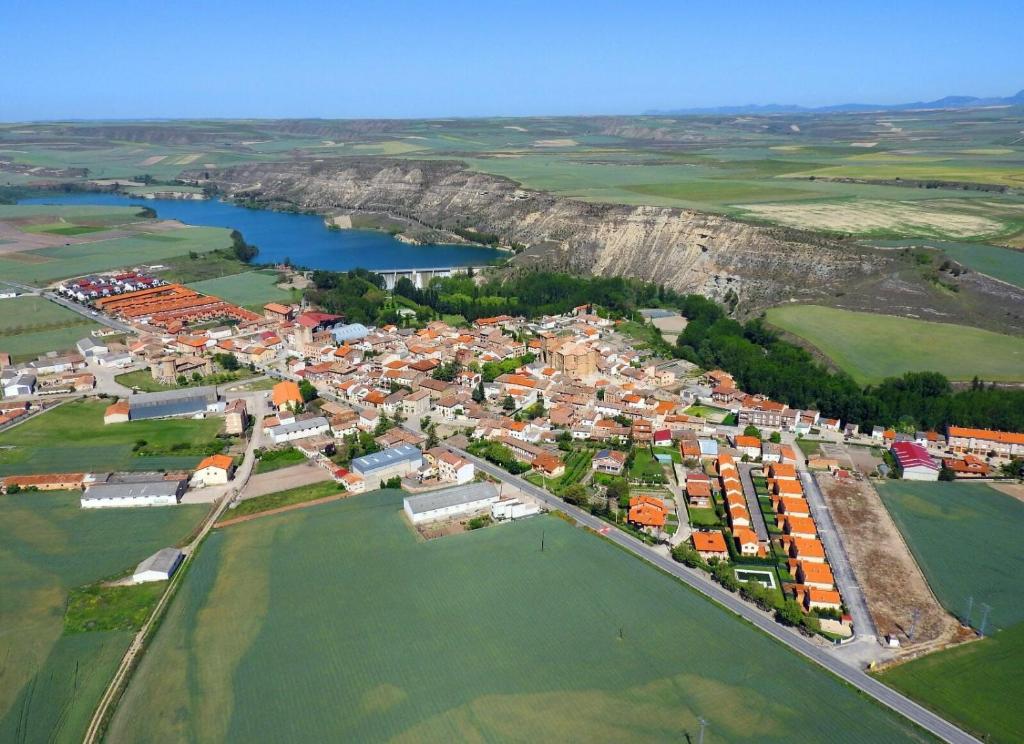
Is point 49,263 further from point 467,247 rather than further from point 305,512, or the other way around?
point 305,512

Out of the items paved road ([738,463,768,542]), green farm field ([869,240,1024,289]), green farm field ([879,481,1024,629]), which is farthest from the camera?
green farm field ([869,240,1024,289])

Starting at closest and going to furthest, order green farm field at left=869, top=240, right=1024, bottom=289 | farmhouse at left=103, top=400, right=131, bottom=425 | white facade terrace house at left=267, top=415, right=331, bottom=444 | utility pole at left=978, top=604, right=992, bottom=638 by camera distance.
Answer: utility pole at left=978, top=604, right=992, bottom=638, white facade terrace house at left=267, top=415, right=331, bottom=444, farmhouse at left=103, top=400, right=131, bottom=425, green farm field at left=869, top=240, right=1024, bottom=289

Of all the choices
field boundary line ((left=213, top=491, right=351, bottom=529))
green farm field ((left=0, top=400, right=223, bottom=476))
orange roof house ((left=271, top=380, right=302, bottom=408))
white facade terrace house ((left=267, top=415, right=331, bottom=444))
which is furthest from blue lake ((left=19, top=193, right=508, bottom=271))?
field boundary line ((left=213, top=491, right=351, bottom=529))

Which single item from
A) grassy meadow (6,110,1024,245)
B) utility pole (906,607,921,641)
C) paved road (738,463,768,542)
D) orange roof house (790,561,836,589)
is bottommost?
paved road (738,463,768,542)

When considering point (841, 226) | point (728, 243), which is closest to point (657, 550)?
point (728, 243)

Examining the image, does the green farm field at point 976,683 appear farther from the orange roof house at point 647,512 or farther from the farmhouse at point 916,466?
the farmhouse at point 916,466

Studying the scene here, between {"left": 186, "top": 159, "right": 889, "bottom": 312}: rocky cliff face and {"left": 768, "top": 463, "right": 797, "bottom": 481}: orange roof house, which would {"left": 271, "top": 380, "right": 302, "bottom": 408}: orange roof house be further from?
{"left": 186, "top": 159, "right": 889, "bottom": 312}: rocky cliff face

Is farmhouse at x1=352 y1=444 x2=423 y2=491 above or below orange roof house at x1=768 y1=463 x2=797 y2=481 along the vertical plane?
above

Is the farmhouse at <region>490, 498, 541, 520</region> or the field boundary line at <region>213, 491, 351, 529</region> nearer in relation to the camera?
the field boundary line at <region>213, 491, 351, 529</region>
